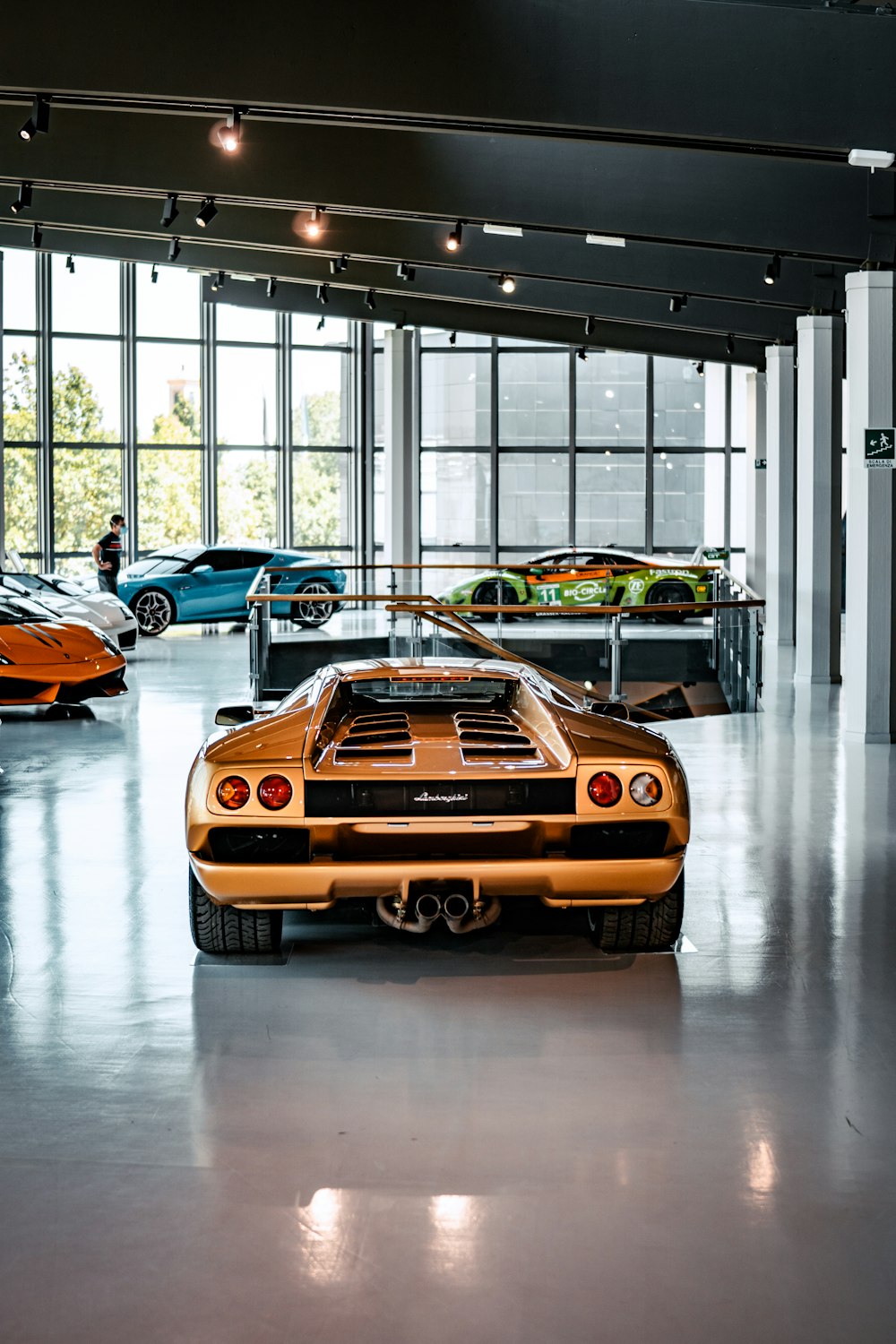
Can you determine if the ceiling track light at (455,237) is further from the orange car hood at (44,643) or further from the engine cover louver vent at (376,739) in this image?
the engine cover louver vent at (376,739)

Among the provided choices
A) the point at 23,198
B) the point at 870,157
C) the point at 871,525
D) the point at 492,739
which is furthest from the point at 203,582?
the point at 492,739

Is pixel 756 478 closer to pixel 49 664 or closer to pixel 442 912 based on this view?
pixel 49 664

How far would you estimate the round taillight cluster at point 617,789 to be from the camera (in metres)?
4.42

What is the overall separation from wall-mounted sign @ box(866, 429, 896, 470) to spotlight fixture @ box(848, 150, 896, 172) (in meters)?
2.88

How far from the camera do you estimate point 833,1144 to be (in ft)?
10.8

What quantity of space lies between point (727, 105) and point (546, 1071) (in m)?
5.79

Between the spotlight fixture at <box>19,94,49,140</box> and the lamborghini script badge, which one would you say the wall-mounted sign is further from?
the lamborghini script badge

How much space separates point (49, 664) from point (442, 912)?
7.50 meters

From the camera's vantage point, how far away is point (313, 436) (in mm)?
27266

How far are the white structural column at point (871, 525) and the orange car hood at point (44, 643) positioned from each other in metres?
5.97

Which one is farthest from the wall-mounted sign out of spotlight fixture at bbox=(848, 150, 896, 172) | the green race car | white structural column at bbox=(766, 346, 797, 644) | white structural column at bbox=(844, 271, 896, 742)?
the green race car

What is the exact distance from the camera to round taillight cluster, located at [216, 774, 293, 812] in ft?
14.4

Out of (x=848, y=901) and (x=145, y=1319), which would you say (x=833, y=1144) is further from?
(x=848, y=901)

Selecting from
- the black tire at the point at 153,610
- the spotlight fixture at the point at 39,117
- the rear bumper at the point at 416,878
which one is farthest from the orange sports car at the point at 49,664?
the black tire at the point at 153,610
